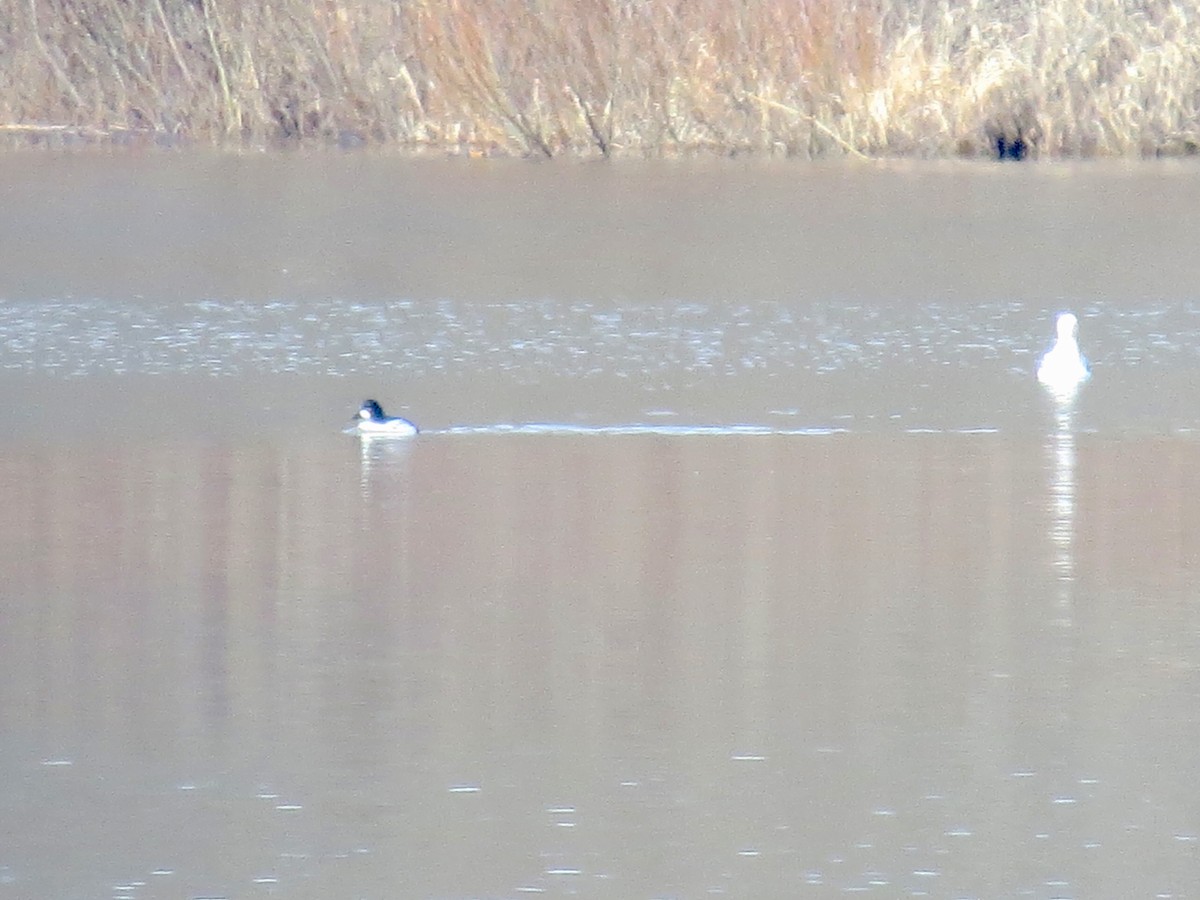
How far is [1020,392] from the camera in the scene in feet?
29.8

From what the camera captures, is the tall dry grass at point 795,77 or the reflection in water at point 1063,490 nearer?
the reflection in water at point 1063,490

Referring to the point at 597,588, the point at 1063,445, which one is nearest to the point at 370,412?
the point at 1063,445

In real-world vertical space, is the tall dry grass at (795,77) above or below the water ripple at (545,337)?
above

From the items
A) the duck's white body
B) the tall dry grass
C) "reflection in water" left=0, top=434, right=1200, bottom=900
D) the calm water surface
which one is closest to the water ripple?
the calm water surface

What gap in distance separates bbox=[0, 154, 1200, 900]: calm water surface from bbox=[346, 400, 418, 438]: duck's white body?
0.34 feet

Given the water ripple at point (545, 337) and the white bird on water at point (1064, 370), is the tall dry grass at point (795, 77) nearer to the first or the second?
the water ripple at point (545, 337)

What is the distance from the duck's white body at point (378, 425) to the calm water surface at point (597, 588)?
4.1 inches

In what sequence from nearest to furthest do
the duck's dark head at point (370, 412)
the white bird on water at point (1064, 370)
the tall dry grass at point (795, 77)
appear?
the duck's dark head at point (370, 412)
the white bird on water at point (1064, 370)
the tall dry grass at point (795, 77)

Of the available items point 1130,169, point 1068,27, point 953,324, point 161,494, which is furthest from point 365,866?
point 1068,27

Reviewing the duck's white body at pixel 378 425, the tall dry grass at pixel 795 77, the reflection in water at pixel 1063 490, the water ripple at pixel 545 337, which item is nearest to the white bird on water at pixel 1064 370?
the reflection in water at pixel 1063 490

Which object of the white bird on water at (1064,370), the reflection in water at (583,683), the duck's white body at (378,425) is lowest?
the reflection in water at (583,683)

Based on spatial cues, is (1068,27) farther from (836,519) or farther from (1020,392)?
(836,519)

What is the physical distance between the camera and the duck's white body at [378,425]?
25.9ft

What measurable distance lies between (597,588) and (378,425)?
2269mm
